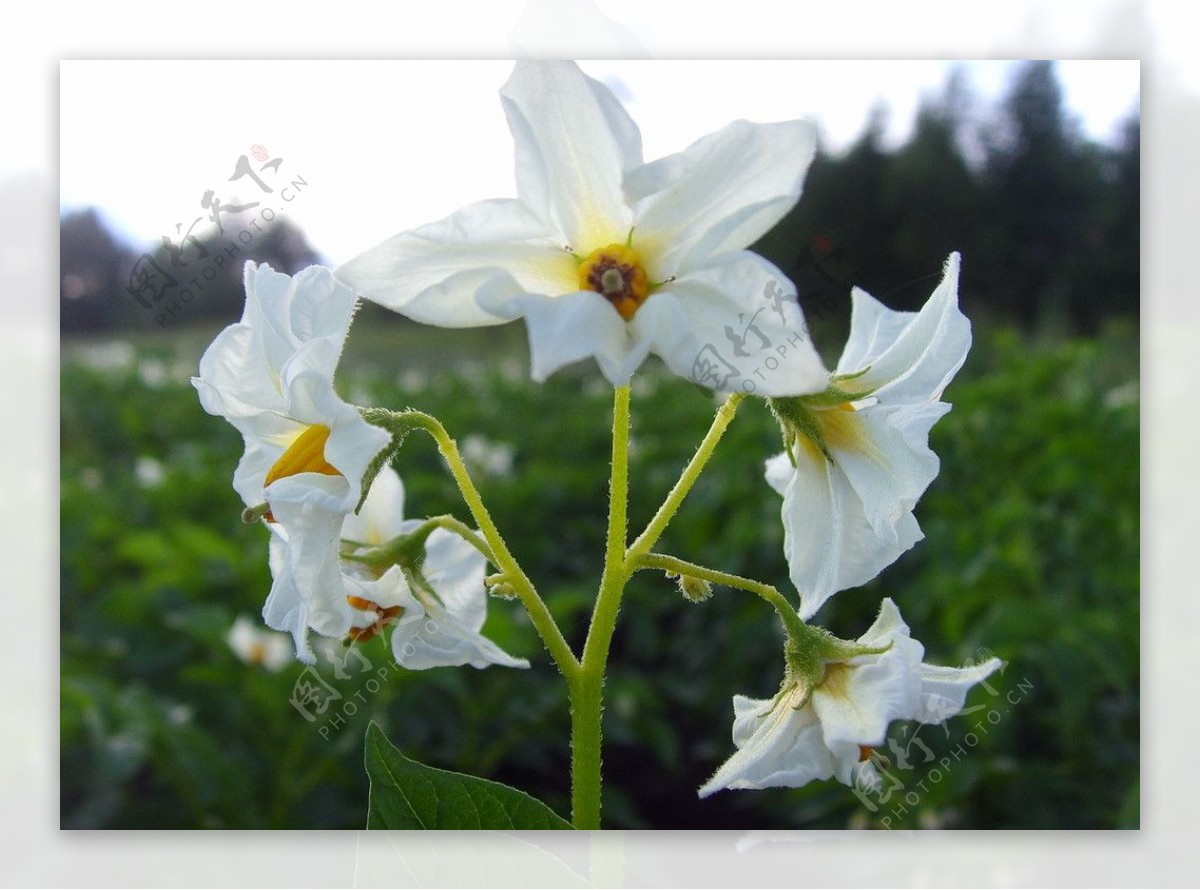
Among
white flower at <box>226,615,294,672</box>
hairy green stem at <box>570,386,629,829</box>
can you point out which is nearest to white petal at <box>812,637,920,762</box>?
hairy green stem at <box>570,386,629,829</box>

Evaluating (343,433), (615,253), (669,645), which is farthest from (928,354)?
(669,645)

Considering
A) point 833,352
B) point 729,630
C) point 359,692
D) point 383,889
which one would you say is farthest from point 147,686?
point 383,889

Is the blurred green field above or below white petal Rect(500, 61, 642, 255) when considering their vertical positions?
below

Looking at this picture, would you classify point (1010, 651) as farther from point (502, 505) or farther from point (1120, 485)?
point (502, 505)

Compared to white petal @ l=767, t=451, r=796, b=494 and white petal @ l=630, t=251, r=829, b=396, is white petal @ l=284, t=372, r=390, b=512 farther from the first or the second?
white petal @ l=767, t=451, r=796, b=494

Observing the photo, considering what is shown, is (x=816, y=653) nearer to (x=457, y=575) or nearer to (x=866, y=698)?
(x=866, y=698)

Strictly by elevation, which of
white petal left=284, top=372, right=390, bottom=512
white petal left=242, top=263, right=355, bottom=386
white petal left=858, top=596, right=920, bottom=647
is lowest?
white petal left=858, top=596, right=920, bottom=647
